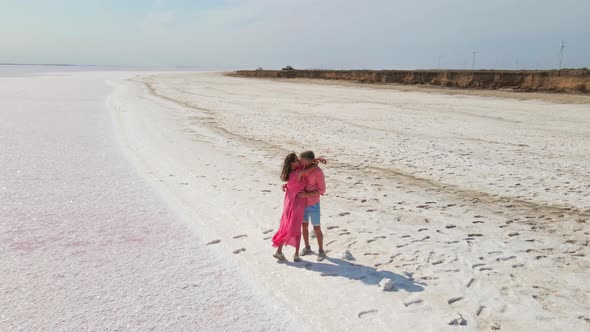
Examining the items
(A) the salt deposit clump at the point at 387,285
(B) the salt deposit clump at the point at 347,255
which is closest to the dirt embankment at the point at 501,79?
(B) the salt deposit clump at the point at 347,255

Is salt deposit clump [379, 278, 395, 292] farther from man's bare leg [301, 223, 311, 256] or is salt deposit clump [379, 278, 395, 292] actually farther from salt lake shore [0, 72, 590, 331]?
man's bare leg [301, 223, 311, 256]

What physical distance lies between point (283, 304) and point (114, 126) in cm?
1328

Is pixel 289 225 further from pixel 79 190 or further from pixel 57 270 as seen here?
pixel 79 190

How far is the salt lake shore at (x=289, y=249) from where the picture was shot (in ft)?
12.8

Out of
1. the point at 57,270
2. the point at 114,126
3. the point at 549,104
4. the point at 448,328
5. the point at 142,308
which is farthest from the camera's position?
the point at 549,104

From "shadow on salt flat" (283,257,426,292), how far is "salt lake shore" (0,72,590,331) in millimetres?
22

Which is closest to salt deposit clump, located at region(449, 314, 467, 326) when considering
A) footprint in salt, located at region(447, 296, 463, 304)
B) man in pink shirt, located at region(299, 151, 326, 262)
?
footprint in salt, located at region(447, 296, 463, 304)

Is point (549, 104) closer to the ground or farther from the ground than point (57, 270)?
farther from the ground

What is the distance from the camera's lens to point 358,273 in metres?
4.63

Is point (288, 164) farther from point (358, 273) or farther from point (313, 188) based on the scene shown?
point (358, 273)

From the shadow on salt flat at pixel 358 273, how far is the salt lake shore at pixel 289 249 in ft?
0.07

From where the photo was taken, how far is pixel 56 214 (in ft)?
21.1

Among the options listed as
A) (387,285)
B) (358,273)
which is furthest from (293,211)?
(387,285)

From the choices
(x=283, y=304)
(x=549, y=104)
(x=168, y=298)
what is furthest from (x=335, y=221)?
(x=549, y=104)
